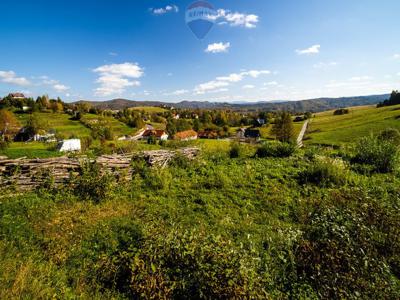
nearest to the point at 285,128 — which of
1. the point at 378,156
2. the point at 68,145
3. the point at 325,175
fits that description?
the point at 378,156

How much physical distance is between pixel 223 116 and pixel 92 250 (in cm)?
11742

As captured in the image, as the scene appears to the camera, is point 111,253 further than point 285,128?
No

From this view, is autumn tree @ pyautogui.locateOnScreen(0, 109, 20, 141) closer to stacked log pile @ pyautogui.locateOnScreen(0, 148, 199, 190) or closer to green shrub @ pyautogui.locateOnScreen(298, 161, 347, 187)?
stacked log pile @ pyautogui.locateOnScreen(0, 148, 199, 190)

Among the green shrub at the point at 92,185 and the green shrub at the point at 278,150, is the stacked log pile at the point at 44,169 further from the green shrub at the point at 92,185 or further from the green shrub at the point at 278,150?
the green shrub at the point at 278,150

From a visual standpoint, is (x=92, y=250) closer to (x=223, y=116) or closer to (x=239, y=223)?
(x=239, y=223)

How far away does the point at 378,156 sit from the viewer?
1091cm

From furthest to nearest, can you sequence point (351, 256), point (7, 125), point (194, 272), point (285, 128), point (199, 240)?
point (7, 125)
point (285, 128)
point (199, 240)
point (351, 256)
point (194, 272)

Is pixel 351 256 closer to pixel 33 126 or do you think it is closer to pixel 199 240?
pixel 199 240

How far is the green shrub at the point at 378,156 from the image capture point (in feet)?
34.1

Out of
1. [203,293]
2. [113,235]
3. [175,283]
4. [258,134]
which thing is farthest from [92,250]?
[258,134]

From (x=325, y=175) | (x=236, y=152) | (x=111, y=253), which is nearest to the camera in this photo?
(x=111, y=253)

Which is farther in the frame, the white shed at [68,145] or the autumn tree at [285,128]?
the autumn tree at [285,128]

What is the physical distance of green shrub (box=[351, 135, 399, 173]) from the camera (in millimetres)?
10406

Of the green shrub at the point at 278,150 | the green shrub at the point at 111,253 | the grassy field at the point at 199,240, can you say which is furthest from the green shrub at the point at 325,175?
the green shrub at the point at 111,253
